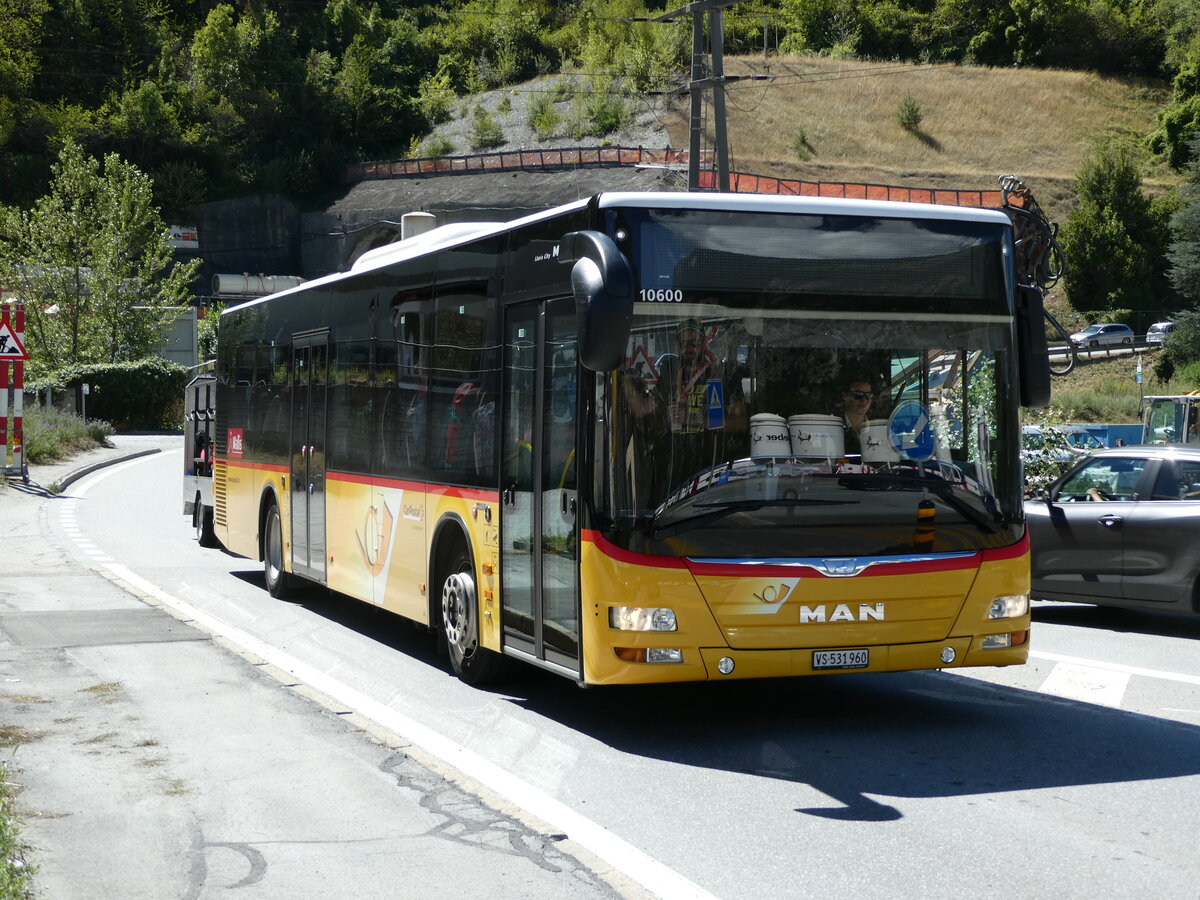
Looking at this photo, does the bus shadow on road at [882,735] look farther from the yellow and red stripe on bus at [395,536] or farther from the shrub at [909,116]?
the shrub at [909,116]

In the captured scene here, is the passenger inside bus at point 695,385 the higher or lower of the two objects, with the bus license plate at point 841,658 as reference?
higher

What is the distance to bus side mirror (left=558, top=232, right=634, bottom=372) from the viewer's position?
7133mm

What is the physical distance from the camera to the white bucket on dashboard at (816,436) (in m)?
8.02

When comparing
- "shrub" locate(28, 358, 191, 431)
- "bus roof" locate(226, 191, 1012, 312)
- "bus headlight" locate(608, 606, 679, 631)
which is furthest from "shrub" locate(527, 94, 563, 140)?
"bus headlight" locate(608, 606, 679, 631)

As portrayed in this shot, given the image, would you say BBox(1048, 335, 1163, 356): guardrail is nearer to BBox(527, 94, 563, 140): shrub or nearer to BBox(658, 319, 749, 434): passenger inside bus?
BBox(527, 94, 563, 140): shrub

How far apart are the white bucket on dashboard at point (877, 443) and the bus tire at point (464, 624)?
9.27 ft

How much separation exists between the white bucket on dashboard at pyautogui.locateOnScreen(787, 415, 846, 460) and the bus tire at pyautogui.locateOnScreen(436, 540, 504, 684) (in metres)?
2.66

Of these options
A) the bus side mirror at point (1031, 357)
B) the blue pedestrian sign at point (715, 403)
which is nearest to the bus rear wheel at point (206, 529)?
the blue pedestrian sign at point (715, 403)

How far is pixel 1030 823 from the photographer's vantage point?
21.4 feet

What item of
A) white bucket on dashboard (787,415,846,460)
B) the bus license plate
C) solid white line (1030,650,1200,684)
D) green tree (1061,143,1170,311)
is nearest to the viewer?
white bucket on dashboard (787,415,846,460)

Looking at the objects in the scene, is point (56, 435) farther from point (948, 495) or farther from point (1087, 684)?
point (948, 495)

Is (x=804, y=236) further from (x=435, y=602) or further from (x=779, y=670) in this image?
(x=435, y=602)

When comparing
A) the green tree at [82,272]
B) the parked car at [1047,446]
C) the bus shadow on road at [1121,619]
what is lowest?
the bus shadow on road at [1121,619]

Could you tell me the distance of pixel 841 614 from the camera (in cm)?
813
